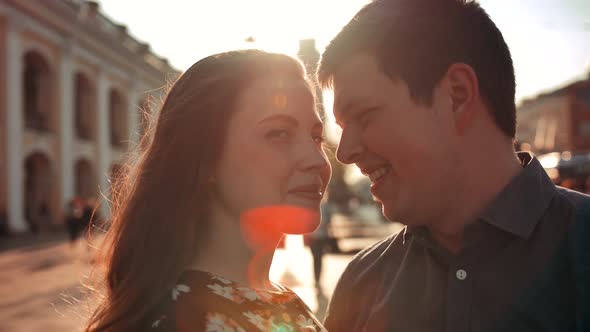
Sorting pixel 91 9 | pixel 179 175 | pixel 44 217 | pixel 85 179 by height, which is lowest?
pixel 44 217

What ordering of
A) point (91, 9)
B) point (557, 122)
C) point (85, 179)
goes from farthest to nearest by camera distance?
point (557, 122) < point (85, 179) < point (91, 9)

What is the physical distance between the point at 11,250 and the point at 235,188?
17244 millimetres

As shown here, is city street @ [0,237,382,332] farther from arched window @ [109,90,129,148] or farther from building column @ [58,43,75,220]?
arched window @ [109,90,129,148]

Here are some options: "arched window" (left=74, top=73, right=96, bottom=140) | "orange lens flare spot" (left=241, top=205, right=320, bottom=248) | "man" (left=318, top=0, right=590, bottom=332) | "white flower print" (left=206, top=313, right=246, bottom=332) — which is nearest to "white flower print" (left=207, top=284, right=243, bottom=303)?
"white flower print" (left=206, top=313, right=246, bottom=332)

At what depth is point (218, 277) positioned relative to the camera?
191cm

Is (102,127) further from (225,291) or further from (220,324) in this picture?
(220,324)

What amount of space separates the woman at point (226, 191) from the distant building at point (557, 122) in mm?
41920

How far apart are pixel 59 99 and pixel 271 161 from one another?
1025 inches

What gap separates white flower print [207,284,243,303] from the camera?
182 cm

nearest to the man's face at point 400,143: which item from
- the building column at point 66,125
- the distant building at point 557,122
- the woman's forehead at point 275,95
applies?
the woman's forehead at point 275,95

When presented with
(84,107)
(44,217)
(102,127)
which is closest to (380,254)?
(44,217)

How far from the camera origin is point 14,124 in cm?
2198

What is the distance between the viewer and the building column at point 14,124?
21.6 m

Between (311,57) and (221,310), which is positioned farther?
(311,57)
